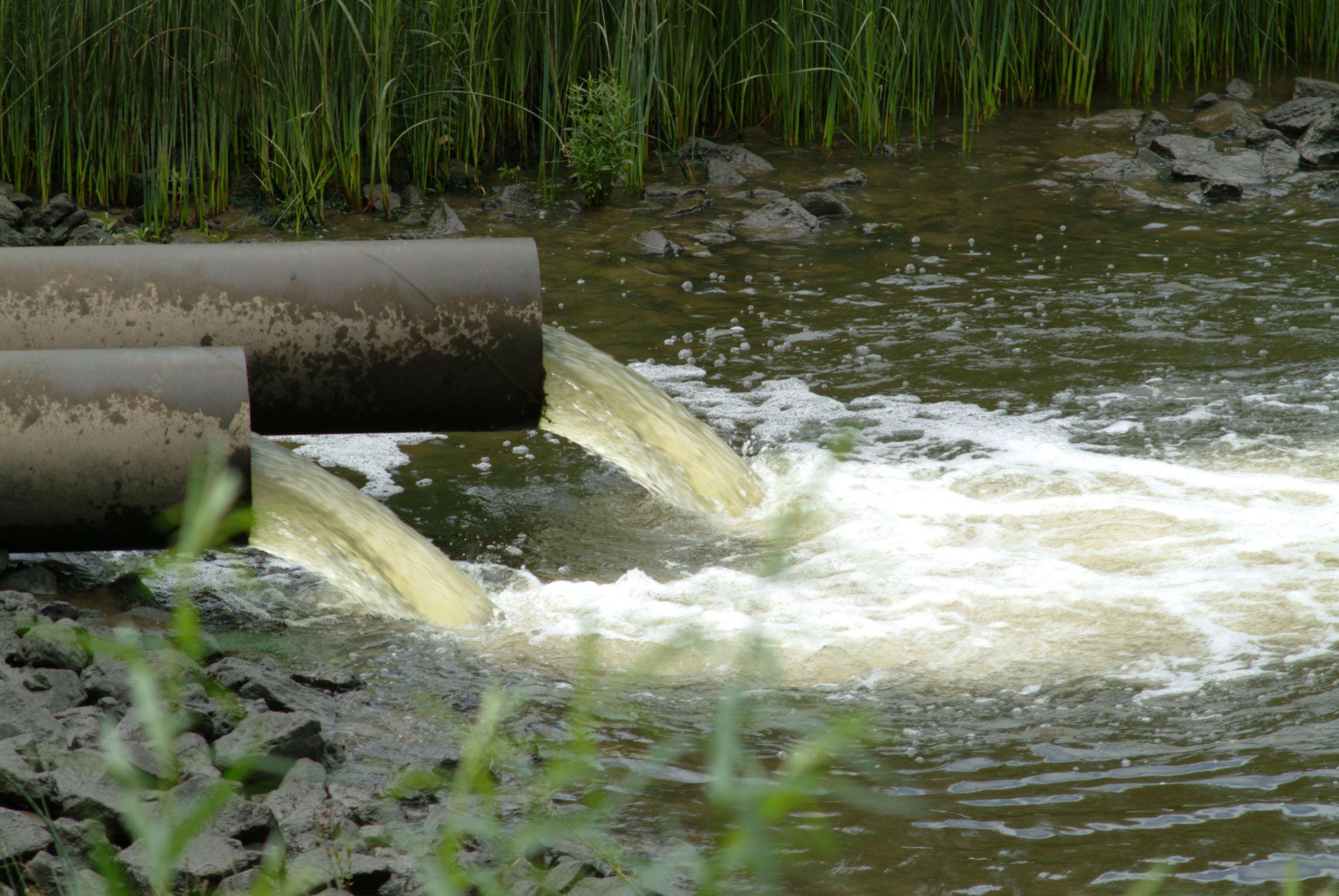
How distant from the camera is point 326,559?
12.3ft

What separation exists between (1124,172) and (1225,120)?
1.49 meters

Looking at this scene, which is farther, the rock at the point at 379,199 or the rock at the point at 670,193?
the rock at the point at 670,193

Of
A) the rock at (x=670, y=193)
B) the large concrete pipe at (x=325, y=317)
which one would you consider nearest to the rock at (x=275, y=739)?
the large concrete pipe at (x=325, y=317)

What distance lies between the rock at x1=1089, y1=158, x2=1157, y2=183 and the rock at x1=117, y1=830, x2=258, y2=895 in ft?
25.0

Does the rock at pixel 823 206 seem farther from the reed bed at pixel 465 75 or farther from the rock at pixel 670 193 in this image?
the reed bed at pixel 465 75

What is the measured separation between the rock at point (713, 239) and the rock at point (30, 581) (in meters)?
4.53

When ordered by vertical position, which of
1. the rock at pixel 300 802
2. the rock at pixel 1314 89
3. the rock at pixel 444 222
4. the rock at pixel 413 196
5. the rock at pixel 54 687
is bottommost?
the rock at pixel 300 802

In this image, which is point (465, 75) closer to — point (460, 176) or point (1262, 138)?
point (460, 176)

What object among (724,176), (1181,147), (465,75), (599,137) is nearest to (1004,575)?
(599,137)

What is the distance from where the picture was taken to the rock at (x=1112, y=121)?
32.1ft

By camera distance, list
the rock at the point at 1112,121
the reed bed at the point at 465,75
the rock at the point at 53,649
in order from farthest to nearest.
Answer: the rock at the point at 1112,121 → the reed bed at the point at 465,75 → the rock at the point at 53,649

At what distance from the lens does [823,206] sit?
8156mm

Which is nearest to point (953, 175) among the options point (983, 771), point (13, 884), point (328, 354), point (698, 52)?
point (698, 52)

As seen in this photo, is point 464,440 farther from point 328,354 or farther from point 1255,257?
point 1255,257
